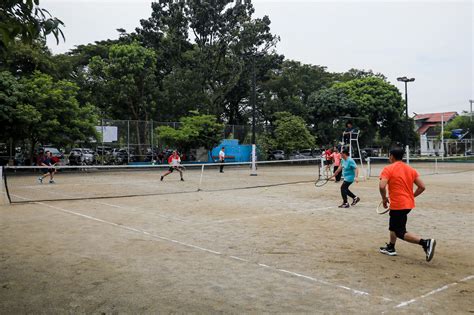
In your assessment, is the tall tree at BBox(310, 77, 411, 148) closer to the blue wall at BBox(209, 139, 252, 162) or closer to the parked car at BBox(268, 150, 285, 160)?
the parked car at BBox(268, 150, 285, 160)

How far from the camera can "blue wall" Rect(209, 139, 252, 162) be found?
4203 centimetres

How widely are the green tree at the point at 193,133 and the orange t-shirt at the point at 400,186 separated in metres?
30.7

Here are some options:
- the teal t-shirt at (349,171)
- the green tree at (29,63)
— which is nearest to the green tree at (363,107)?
the green tree at (29,63)

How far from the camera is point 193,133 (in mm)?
37094

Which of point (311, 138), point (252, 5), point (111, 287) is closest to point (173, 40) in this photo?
point (252, 5)

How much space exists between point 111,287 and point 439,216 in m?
8.62

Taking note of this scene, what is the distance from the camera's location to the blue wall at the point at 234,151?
42031 millimetres

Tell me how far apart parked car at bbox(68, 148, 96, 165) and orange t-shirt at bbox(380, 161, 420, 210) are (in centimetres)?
3072

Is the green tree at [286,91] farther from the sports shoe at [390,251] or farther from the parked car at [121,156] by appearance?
the sports shoe at [390,251]

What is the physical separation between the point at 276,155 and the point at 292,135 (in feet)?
17.2

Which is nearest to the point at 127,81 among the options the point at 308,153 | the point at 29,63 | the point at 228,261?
the point at 29,63

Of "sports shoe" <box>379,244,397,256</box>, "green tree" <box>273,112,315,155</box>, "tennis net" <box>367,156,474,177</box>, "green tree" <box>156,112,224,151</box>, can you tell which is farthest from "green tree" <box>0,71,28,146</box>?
"sports shoe" <box>379,244,397,256</box>

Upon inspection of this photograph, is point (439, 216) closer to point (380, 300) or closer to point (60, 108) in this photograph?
point (380, 300)

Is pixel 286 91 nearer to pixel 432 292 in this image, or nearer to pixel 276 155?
pixel 276 155
